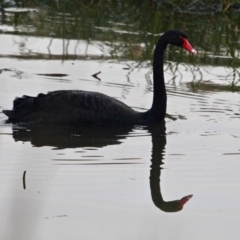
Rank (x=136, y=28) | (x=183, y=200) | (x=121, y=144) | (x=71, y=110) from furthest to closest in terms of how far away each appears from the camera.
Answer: (x=136, y=28)
(x=71, y=110)
(x=121, y=144)
(x=183, y=200)

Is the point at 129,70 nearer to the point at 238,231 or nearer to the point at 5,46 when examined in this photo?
the point at 5,46

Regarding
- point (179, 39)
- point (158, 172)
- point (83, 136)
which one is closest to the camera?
point (158, 172)

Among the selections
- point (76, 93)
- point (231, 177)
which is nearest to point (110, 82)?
point (76, 93)

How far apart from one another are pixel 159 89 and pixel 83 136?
1042mm

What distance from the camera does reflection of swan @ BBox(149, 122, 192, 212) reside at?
5336mm

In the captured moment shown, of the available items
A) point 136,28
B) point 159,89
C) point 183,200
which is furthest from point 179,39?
point 136,28

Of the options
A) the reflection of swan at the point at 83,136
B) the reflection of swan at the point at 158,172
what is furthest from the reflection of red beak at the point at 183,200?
the reflection of swan at the point at 83,136

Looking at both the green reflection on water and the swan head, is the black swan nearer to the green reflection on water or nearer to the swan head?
the swan head

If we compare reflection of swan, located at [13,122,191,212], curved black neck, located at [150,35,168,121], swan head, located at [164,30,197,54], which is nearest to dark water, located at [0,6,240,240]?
reflection of swan, located at [13,122,191,212]

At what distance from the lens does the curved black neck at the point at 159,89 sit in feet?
25.1

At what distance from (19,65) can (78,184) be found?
3.96 m

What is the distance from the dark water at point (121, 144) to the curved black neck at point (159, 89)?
12cm

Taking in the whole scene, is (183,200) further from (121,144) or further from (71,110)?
(71,110)

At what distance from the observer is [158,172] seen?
612cm
